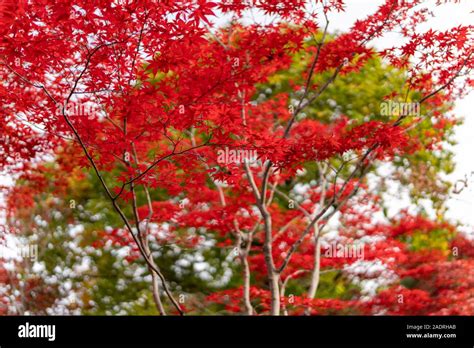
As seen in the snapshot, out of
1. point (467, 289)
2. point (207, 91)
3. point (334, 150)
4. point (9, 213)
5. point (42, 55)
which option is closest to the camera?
point (42, 55)

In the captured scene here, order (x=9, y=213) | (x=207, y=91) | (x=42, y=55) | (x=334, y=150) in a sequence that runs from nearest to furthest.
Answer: (x=42, y=55), (x=207, y=91), (x=334, y=150), (x=9, y=213)

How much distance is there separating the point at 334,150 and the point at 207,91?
138cm

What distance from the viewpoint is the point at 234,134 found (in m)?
4.98

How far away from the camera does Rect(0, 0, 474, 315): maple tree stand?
447cm

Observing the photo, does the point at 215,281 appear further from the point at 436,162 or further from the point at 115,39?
the point at 115,39

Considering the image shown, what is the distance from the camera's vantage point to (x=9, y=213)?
10742 millimetres

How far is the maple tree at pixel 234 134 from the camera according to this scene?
4473 mm

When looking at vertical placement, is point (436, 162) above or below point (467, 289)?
above
